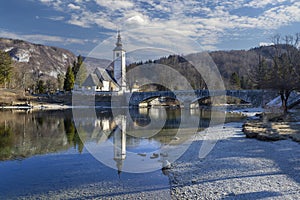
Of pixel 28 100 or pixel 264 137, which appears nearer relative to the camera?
pixel 264 137

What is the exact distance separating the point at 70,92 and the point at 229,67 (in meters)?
49.0

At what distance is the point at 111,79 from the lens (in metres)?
82.7

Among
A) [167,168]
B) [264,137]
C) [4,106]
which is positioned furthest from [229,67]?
[167,168]

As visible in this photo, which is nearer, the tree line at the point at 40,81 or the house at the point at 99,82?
the tree line at the point at 40,81

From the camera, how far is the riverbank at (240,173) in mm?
7766

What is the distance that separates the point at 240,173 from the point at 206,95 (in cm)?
4424

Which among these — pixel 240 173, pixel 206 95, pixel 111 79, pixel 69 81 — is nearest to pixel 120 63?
pixel 111 79

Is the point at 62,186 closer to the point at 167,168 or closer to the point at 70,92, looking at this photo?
the point at 167,168

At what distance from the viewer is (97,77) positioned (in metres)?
75.8

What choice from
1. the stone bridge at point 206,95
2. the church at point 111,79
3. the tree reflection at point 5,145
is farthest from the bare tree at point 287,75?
the church at point 111,79

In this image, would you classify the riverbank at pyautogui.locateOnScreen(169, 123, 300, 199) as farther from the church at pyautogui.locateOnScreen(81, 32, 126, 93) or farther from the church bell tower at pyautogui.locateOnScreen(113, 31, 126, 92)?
the church bell tower at pyautogui.locateOnScreen(113, 31, 126, 92)

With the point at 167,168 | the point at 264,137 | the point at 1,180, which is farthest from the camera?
the point at 264,137

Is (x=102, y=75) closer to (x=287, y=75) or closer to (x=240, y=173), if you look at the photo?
(x=287, y=75)

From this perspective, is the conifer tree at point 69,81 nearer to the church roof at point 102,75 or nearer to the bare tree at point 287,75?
the church roof at point 102,75
